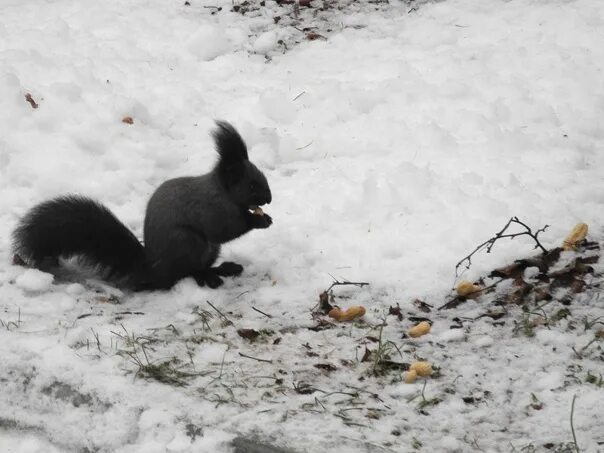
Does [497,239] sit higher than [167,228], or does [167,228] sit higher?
[167,228]

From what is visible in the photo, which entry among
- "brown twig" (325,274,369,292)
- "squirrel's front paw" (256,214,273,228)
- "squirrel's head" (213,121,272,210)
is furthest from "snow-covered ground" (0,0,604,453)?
"squirrel's head" (213,121,272,210)

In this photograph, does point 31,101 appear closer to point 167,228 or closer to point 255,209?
point 167,228

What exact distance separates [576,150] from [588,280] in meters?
1.38

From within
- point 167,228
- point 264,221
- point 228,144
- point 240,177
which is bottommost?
point 264,221

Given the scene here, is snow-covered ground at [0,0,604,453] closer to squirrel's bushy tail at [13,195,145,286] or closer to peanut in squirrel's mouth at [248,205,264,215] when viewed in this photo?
squirrel's bushy tail at [13,195,145,286]

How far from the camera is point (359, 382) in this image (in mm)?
3051

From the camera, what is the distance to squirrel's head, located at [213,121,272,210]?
13.0 feet

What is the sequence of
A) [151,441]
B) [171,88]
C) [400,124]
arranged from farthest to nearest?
[171,88]
[400,124]
[151,441]

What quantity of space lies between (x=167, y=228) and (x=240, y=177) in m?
0.46

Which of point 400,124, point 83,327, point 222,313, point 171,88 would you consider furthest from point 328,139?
point 83,327

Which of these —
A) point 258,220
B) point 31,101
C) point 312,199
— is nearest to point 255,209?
point 258,220

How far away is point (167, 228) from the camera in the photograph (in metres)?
3.93

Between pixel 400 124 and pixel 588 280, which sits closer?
pixel 588 280

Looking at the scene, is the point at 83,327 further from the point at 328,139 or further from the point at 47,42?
the point at 47,42
